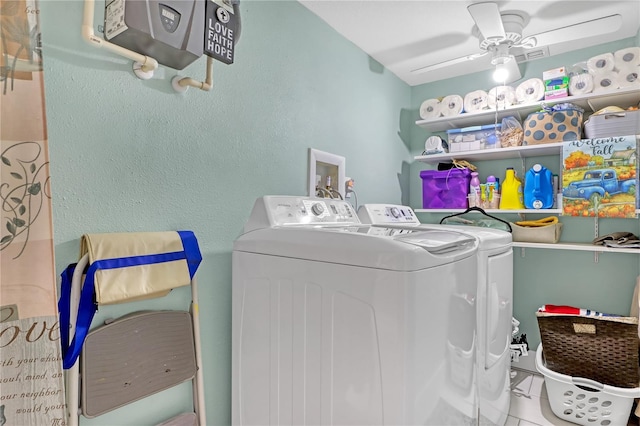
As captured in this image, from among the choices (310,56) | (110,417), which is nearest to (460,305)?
(110,417)

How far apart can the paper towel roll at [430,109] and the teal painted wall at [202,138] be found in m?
0.72

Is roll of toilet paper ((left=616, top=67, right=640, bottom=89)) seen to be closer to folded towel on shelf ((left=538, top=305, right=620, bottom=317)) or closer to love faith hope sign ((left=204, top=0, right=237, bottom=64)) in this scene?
folded towel on shelf ((left=538, top=305, right=620, bottom=317))

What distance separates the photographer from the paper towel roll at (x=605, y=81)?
2.20 meters

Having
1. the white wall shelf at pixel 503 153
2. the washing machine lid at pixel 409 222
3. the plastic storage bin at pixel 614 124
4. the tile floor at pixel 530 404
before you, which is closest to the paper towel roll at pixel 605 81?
the plastic storage bin at pixel 614 124

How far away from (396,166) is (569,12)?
1511 mm

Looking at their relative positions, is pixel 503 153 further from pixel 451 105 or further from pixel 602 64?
pixel 602 64

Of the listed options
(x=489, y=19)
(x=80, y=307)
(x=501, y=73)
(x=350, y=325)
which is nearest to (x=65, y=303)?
(x=80, y=307)

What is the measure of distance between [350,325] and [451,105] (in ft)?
7.44

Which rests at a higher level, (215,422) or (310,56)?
(310,56)

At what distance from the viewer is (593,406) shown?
6.36 ft

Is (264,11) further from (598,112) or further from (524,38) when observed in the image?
(598,112)

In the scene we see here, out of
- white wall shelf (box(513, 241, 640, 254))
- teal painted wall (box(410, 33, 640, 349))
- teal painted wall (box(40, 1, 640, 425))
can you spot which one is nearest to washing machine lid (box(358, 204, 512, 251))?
teal painted wall (box(40, 1, 640, 425))

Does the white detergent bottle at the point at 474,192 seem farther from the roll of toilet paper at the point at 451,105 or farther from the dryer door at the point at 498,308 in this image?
the dryer door at the point at 498,308

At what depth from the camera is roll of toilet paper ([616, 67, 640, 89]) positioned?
7.02 feet
